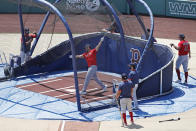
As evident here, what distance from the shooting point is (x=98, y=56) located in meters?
17.0

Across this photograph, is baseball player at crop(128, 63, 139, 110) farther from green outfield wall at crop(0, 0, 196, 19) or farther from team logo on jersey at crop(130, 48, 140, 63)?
green outfield wall at crop(0, 0, 196, 19)

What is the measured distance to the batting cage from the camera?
13.7m

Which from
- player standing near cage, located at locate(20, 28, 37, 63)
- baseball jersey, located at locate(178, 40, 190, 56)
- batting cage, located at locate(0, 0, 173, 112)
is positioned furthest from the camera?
player standing near cage, located at locate(20, 28, 37, 63)

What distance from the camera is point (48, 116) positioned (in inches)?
485

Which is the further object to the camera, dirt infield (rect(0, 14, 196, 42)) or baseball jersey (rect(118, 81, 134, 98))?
dirt infield (rect(0, 14, 196, 42))

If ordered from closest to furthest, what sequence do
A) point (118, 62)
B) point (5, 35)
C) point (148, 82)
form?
point (148, 82)
point (118, 62)
point (5, 35)

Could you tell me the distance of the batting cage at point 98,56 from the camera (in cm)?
1366

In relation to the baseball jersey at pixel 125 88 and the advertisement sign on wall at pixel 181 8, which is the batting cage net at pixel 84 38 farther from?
the advertisement sign on wall at pixel 181 8

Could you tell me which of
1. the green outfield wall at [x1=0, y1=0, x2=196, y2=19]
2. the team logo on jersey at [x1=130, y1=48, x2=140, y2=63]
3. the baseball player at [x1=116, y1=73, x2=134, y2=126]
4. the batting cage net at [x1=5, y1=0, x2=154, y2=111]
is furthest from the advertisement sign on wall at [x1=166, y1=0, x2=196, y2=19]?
the baseball player at [x1=116, y1=73, x2=134, y2=126]

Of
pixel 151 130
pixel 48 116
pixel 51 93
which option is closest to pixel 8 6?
pixel 51 93

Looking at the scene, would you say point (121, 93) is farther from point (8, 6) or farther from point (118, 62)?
→ point (8, 6)

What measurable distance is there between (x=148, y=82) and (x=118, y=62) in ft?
10.6

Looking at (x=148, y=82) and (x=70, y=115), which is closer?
(x=70, y=115)

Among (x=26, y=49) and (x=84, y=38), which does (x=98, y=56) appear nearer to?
(x=84, y=38)
